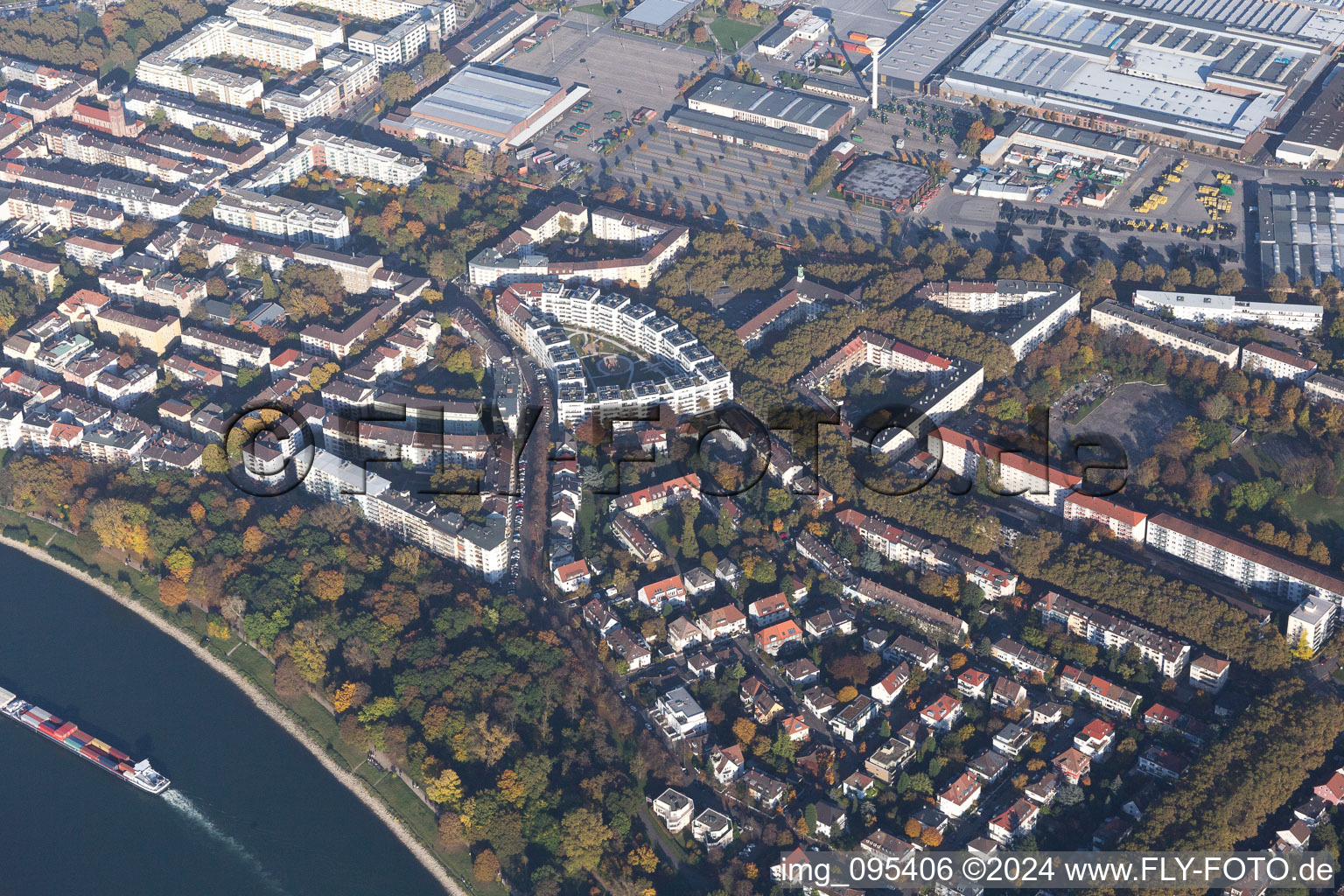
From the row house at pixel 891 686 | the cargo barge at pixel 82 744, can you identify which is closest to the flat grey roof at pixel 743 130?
the row house at pixel 891 686

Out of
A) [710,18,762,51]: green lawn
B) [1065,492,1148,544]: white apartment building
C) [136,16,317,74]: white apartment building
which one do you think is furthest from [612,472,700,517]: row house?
[136,16,317,74]: white apartment building

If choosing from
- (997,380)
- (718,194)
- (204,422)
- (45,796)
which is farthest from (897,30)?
(45,796)

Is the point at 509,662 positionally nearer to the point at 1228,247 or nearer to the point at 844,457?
the point at 844,457

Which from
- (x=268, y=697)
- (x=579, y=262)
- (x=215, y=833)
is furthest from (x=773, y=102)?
(x=215, y=833)

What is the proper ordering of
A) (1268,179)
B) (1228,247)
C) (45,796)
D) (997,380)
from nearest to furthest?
(45,796), (997,380), (1228,247), (1268,179)

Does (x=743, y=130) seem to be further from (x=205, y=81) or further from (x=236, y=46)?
(x=236, y=46)

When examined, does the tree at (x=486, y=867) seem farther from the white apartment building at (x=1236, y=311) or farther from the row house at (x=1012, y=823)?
the white apartment building at (x=1236, y=311)

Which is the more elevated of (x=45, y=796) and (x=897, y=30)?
(x=897, y=30)
